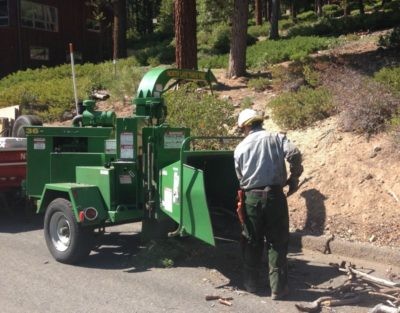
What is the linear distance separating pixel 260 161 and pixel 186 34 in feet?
29.4

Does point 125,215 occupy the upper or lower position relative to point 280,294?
upper

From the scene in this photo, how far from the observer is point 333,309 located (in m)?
5.39

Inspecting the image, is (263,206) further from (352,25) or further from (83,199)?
(352,25)

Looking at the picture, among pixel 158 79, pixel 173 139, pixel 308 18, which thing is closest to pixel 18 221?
pixel 158 79

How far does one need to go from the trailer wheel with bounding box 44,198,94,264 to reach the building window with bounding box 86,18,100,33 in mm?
32304

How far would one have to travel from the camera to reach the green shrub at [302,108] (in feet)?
32.4

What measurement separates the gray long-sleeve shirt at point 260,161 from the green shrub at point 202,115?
12.9 ft

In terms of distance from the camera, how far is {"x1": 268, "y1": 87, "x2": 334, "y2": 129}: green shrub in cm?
989

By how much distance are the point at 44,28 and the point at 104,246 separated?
29.6 m

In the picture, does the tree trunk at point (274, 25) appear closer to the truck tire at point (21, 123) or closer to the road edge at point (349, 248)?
the truck tire at point (21, 123)

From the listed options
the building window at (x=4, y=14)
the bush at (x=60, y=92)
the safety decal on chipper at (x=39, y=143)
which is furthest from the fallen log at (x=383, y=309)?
the building window at (x=4, y=14)

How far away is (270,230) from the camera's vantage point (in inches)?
230

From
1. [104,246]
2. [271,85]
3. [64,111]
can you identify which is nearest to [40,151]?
[104,246]

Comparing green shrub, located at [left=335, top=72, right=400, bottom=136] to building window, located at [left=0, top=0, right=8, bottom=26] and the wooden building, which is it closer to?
the wooden building
